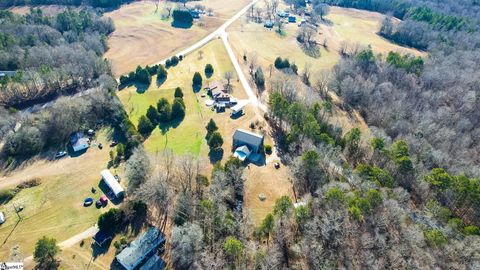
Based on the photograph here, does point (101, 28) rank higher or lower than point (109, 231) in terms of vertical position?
higher

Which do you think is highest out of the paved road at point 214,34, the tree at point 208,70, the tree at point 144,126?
the paved road at point 214,34

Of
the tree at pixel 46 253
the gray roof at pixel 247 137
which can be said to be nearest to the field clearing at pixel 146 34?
the gray roof at pixel 247 137

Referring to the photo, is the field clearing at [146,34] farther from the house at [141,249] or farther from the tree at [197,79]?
the house at [141,249]

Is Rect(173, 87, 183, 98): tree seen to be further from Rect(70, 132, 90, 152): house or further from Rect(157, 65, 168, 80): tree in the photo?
Rect(70, 132, 90, 152): house

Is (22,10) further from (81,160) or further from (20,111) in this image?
(81,160)

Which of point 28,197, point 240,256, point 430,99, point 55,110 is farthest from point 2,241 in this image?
point 430,99

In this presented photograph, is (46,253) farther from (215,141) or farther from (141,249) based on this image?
(215,141)

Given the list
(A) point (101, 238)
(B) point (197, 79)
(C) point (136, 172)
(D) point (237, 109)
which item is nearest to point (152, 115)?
(D) point (237, 109)
